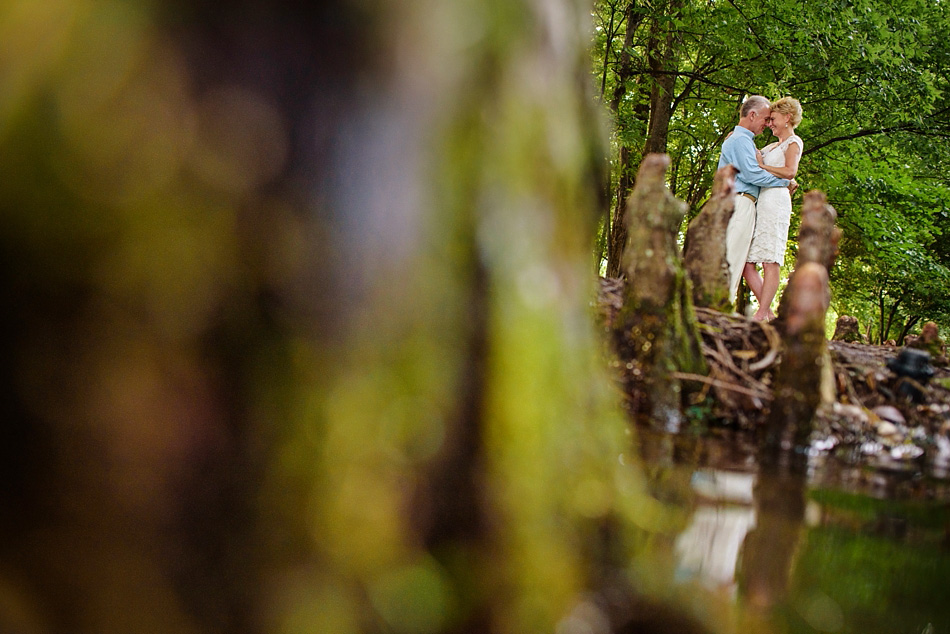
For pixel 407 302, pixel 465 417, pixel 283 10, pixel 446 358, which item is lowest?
pixel 465 417

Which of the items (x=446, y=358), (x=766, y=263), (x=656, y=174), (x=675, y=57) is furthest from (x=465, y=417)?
(x=675, y=57)

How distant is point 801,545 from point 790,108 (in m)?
5.97

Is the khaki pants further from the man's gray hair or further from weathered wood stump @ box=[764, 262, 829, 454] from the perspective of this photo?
weathered wood stump @ box=[764, 262, 829, 454]

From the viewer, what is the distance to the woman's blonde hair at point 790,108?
6.70m

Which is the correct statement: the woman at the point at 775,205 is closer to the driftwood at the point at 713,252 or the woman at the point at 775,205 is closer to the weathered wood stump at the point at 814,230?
the driftwood at the point at 713,252

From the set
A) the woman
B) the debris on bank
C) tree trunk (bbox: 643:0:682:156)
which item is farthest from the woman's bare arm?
tree trunk (bbox: 643:0:682:156)

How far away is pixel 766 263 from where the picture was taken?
22.7 ft

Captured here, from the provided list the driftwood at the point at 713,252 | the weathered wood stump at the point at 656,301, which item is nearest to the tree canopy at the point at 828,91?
the driftwood at the point at 713,252

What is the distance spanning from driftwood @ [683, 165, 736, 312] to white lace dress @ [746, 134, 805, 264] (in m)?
2.57

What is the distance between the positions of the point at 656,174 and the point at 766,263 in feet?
13.1

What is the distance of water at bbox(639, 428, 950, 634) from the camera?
144 cm

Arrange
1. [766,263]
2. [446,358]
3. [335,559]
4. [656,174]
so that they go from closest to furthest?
[335,559] < [446,358] < [656,174] < [766,263]

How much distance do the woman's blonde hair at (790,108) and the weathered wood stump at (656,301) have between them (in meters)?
3.89

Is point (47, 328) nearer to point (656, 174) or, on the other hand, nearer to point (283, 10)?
point (283, 10)
